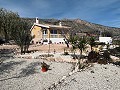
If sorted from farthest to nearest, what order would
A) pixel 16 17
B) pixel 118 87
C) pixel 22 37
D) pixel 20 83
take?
1. pixel 16 17
2. pixel 22 37
3. pixel 20 83
4. pixel 118 87

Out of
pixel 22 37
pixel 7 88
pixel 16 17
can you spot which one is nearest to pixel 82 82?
pixel 7 88

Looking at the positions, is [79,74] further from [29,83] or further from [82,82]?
[29,83]

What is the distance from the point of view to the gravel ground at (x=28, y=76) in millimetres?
11359

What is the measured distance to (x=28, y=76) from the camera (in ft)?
44.3

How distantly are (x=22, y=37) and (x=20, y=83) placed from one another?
48.7ft

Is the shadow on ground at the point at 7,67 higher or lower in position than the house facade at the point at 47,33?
lower

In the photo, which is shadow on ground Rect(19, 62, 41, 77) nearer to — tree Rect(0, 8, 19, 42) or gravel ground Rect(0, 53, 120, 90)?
gravel ground Rect(0, 53, 120, 90)

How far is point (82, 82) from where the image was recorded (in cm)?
1186

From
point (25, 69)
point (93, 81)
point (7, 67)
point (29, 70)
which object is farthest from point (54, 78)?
point (7, 67)

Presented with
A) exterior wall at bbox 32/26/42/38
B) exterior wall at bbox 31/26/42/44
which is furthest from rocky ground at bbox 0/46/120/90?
exterior wall at bbox 32/26/42/38

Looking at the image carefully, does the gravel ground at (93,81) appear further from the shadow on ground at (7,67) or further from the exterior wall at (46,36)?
the exterior wall at (46,36)

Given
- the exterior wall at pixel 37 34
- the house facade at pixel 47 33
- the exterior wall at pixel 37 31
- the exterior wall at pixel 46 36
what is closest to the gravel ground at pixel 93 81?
the house facade at pixel 47 33

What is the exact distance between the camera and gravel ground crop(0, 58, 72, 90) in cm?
1136

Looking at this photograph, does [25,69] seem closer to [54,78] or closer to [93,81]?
[54,78]
